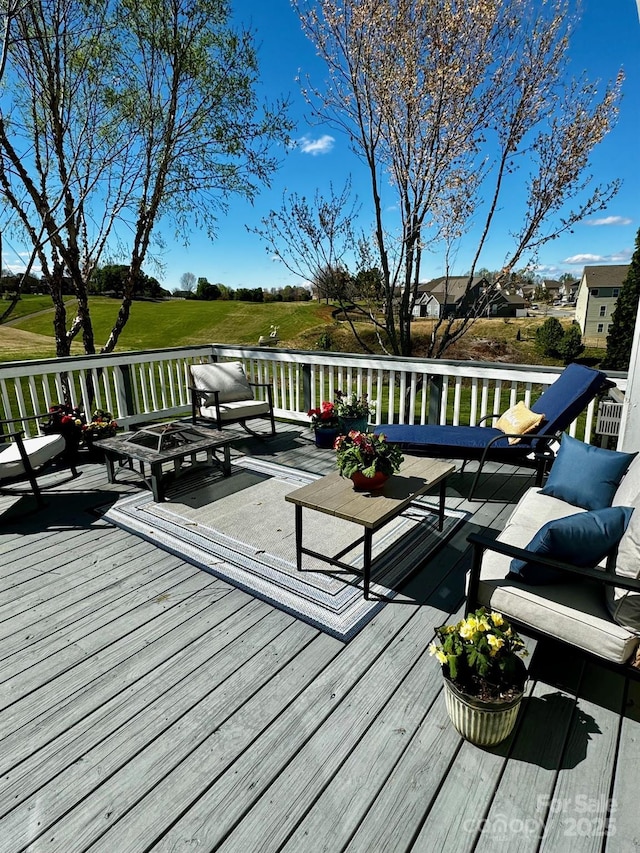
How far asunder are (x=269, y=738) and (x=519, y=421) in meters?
2.89

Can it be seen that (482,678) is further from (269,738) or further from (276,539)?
(276,539)

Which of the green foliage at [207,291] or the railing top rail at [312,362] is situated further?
the green foliage at [207,291]

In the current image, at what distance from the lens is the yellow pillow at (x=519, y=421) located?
3.50m

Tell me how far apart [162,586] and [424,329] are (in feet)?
25.9

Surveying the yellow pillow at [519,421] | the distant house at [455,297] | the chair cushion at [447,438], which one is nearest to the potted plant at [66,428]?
the chair cushion at [447,438]

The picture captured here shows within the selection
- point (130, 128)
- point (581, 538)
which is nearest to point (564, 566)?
point (581, 538)

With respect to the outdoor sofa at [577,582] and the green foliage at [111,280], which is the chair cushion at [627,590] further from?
the green foliage at [111,280]

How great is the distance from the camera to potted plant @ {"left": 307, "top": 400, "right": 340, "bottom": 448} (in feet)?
15.7

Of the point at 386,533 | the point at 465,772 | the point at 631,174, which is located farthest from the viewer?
the point at 631,174

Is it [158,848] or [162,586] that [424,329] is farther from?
[158,848]

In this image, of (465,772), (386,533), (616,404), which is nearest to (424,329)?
(616,404)

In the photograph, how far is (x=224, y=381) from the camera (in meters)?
5.22

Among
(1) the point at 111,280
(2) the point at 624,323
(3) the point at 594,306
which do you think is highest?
(1) the point at 111,280

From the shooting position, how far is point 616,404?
11.6 feet
